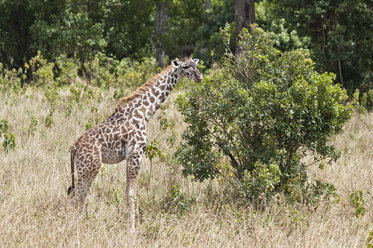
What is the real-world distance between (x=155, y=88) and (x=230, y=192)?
1.84m

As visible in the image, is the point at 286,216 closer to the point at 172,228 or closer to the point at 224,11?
the point at 172,228

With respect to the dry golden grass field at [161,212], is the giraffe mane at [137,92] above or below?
above

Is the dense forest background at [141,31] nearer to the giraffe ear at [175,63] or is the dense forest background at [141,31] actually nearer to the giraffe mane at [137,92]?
the giraffe ear at [175,63]

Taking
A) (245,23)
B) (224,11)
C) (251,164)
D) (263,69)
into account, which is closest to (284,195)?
(251,164)

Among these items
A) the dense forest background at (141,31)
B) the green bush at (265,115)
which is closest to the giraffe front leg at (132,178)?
the green bush at (265,115)

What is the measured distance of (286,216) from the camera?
635cm

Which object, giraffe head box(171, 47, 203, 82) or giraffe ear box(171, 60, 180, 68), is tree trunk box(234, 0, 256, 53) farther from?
giraffe ear box(171, 60, 180, 68)

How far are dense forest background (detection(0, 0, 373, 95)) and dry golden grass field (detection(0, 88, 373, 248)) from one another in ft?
23.0

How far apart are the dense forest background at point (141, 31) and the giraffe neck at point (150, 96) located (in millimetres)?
7213

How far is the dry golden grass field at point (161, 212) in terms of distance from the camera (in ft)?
18.8

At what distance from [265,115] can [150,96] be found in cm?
161

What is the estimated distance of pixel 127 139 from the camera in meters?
6.61

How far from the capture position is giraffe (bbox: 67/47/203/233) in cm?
634

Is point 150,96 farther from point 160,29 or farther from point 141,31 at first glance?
point 160,29
